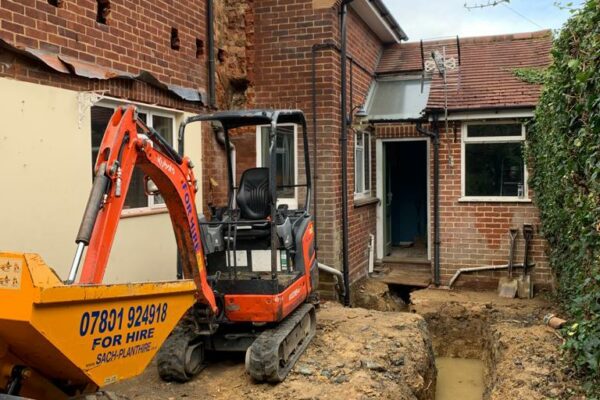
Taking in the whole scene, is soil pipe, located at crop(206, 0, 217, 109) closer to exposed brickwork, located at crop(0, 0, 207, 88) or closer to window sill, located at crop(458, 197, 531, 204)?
exposed brickwork, located at crop(0, 0, 207, 88)

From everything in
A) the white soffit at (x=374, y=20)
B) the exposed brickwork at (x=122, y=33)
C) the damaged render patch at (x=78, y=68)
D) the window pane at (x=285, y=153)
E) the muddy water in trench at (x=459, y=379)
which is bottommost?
the muddy water in trench at (x=459, y=379)

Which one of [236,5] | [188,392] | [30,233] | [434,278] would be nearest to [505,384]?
[188,392]

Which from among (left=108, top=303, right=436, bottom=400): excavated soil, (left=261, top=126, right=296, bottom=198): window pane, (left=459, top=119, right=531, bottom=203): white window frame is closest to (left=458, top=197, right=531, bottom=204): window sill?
(left=459, top=119, right=531, bottom=203): white window frame

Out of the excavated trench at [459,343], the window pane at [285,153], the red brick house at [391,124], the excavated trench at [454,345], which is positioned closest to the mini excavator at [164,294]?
A: the window pane at [285,153]

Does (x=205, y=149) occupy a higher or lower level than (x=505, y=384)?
higher

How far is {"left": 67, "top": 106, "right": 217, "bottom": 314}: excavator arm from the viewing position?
12.1 ft

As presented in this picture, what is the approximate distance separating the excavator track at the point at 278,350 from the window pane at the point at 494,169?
20.6 ft

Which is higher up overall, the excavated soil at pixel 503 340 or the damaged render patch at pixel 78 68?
the damaged render patch at pixel 78 68

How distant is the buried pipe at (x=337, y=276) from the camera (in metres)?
9.75

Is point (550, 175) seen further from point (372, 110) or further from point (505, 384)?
point (372, 110)

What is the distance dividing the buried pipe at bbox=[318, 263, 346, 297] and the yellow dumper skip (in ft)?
19.0

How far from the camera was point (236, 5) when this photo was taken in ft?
32.5

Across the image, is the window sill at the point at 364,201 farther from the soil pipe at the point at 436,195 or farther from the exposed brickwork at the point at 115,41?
the exposed brickwork at the point at 115,41

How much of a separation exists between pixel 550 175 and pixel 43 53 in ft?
21.8
